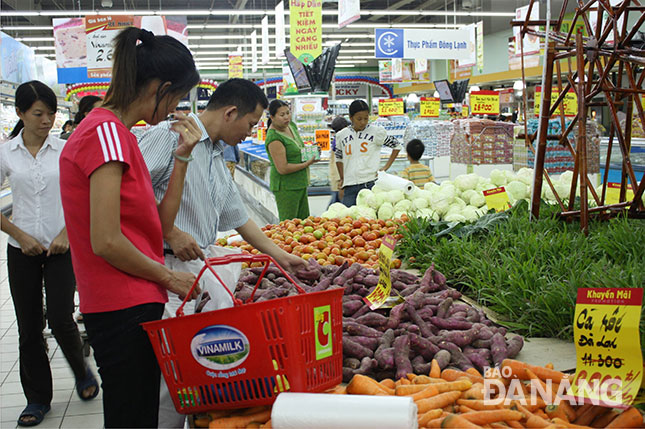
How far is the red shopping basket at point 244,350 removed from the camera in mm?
1540

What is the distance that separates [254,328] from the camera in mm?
1540

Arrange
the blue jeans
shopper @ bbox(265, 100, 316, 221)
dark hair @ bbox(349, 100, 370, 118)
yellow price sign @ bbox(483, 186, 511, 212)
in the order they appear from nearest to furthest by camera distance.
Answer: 1. yellow price sign @ bbox(483, 186, 511, 212)
2. shopper @ bbox(265, 100, 316, 221)
3. dark hair @ bbox(349, 100, 370, 118)
4. the blue jeans

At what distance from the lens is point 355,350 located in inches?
84.7

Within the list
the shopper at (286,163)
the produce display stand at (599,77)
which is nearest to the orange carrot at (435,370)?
the produce display stand at (599,77)

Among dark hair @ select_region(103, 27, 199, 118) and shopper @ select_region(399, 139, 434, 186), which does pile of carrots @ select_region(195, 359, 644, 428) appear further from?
shopper @ select_region(399, 139, 434, 186)

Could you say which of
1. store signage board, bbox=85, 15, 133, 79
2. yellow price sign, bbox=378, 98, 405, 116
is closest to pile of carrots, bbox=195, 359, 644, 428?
store signage board, bbox=85, 15, 133, 79

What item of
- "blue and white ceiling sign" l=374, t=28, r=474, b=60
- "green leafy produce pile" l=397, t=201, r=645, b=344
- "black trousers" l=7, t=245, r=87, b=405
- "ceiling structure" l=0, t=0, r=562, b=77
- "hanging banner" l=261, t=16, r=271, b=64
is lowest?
"black trousers" l=7, t=245, r=87, b=405

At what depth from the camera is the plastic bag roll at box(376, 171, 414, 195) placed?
5.49m

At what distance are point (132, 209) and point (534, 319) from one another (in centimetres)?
173

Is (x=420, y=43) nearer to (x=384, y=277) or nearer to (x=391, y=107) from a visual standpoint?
(x=391, y=107)

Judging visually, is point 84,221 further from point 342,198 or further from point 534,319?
point 342,198

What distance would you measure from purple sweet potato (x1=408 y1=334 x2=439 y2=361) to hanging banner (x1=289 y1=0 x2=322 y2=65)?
8.35m

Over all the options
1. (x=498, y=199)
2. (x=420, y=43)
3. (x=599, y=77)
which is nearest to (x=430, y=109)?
(x=420, y=43)

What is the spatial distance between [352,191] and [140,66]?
4643mm
